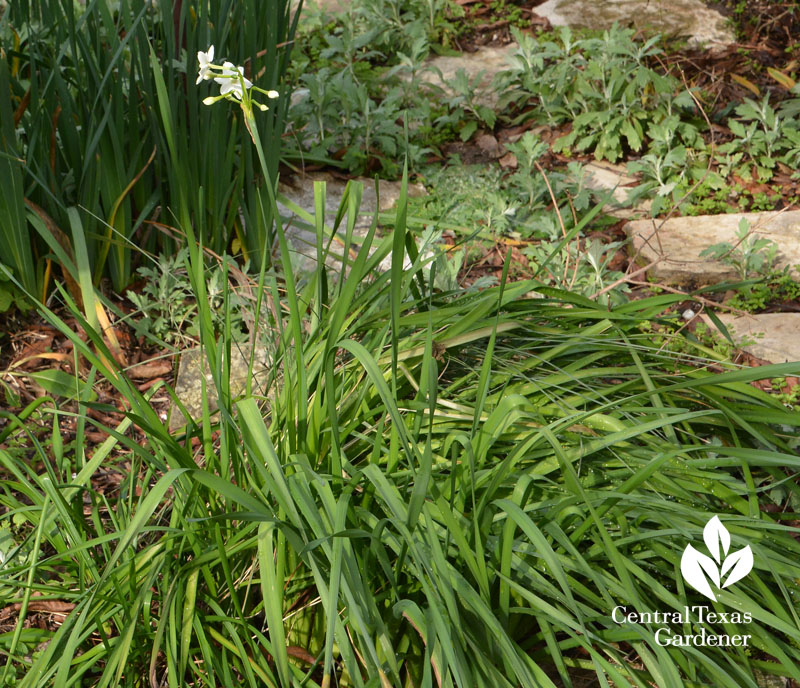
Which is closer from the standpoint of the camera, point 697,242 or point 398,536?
point 398,536

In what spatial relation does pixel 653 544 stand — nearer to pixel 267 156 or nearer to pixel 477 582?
pixel 477 582

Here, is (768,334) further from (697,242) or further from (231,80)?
(231,80)

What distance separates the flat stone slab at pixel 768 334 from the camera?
2.50 m

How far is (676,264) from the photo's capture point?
9.55 feet

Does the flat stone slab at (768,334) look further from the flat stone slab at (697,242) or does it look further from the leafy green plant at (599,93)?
the leafy green plant at (599,93)

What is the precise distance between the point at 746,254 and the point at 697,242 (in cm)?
30

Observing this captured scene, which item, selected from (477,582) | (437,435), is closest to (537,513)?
(477,582)

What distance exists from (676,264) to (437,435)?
1.51 m

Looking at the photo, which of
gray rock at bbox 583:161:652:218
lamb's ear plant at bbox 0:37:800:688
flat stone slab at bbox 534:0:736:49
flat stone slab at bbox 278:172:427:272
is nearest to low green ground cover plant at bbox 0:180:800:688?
lamb's ear plant at bbox 0:37:800:688

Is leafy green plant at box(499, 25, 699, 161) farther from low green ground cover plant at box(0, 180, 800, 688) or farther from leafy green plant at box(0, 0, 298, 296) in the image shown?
low green ground cover plant at box(0, 180, 800, 688)

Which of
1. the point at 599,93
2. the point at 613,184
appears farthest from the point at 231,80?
the point at 599,93

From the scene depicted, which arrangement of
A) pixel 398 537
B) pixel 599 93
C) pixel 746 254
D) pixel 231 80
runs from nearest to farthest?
pixel 231 80 < pixel 398 537 < pixel 746 254 < pixel 599 93

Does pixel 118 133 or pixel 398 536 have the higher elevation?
pixel 118 133

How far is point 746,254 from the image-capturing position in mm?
2777
